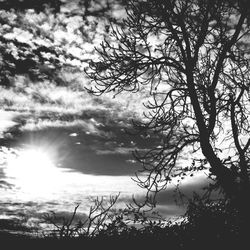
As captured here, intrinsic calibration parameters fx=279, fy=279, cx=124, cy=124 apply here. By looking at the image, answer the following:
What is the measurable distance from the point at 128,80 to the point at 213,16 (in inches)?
93.9

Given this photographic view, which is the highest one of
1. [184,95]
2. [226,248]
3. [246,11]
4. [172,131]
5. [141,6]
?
[141,6]

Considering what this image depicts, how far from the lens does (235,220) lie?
6160mm

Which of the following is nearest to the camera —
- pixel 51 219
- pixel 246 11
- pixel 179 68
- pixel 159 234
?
pixel 51 219

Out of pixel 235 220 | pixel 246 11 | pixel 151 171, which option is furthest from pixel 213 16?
pixel 235 220

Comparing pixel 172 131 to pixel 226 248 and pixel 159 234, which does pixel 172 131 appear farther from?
pixel 159 234

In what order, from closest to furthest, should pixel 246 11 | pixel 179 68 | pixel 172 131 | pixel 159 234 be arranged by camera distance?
pixel 246 11
pixel 179 68
pixel 172 131
pixel 159 234

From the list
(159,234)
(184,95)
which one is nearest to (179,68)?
(184,95)

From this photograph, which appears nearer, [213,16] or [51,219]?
[51,219]

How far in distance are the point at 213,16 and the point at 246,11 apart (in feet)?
2.26

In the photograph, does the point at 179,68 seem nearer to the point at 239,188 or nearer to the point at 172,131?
the point at 172,131

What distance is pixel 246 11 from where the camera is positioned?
5.96 metres

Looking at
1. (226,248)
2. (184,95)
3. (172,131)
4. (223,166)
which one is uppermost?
(184,95)

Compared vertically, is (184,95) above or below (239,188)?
above

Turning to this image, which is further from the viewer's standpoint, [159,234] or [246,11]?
[159,234]
